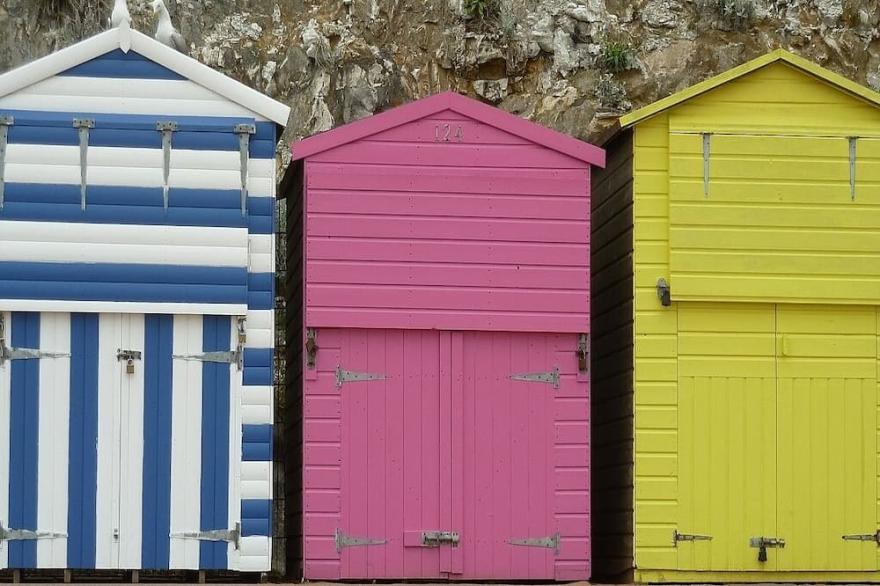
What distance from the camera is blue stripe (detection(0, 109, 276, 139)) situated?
9969 mm

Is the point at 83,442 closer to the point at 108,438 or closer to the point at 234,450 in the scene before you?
the point at 108,438

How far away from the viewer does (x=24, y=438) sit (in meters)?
9.81

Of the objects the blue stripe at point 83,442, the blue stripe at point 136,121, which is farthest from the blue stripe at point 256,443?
the blue stripe at point 136,121

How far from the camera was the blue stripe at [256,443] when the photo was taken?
32.8ft

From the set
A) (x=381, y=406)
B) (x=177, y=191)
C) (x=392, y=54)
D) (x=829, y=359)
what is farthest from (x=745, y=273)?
(x=392, y=54)

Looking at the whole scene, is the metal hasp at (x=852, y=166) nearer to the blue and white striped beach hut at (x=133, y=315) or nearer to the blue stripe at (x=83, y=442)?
the blue and white striped beach hut at (x=133, y=315)

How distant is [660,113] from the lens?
10.5 meters

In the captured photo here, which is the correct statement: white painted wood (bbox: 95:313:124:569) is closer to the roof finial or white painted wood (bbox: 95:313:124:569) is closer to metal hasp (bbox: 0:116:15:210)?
metal hasp (bbox: 0:116:15:210)

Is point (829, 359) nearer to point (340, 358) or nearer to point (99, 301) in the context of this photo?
point (340, 358)

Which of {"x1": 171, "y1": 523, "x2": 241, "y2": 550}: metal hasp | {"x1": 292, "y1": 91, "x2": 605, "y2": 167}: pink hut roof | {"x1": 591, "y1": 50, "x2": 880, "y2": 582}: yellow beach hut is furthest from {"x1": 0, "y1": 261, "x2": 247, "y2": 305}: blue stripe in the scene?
{"x1": 591, "y1": 50, "x2": 880, "y2": 582}: yellow beach hut

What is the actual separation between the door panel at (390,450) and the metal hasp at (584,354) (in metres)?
0.99

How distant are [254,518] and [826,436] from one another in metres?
3.99

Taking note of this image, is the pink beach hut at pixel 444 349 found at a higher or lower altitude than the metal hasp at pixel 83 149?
lower

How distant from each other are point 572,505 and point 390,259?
6.93 ft
